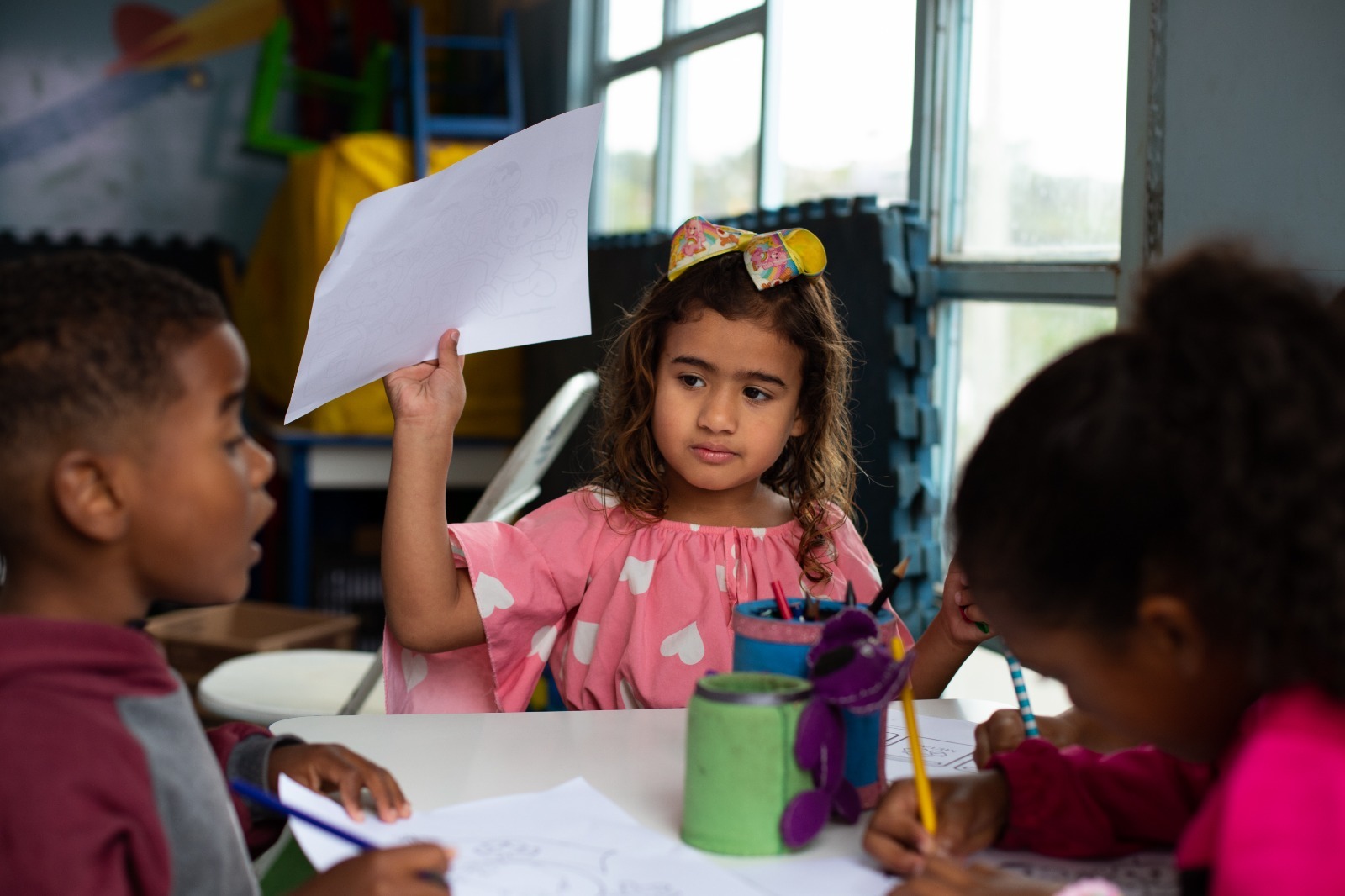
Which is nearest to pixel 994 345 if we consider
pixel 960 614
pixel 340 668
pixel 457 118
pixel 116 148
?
pixel 960 614

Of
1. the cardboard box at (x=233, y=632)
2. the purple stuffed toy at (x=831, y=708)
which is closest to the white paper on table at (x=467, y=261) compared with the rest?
the purple stuffed toy at (x=831, y=708)

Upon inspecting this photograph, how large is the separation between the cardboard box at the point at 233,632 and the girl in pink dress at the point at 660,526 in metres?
1.71

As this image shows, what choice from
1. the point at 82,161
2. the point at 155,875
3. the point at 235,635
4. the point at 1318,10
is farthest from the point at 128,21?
the point at 155,875

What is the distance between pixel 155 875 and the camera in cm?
57

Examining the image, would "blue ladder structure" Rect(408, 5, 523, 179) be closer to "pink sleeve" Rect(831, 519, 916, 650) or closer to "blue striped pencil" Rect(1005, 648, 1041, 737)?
"pink sleeve" Rect(831, 519, 916, 650)

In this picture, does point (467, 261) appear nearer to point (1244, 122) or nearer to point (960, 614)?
point (960, 614)

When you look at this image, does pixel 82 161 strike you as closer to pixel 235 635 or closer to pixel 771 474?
pixel 235 635

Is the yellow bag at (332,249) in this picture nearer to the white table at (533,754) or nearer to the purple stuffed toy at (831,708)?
the white table at (533,754)

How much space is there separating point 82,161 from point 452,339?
4.00 meters

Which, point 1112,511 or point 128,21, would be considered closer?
point 1112,511

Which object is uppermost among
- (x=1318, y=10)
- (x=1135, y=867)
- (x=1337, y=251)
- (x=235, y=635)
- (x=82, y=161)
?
(x=82, y=161)

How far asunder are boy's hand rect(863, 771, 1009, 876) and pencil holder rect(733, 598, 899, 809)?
0.15 ft

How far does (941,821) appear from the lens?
694 millimetres

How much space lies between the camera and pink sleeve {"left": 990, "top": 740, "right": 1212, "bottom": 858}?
0.71 metres
